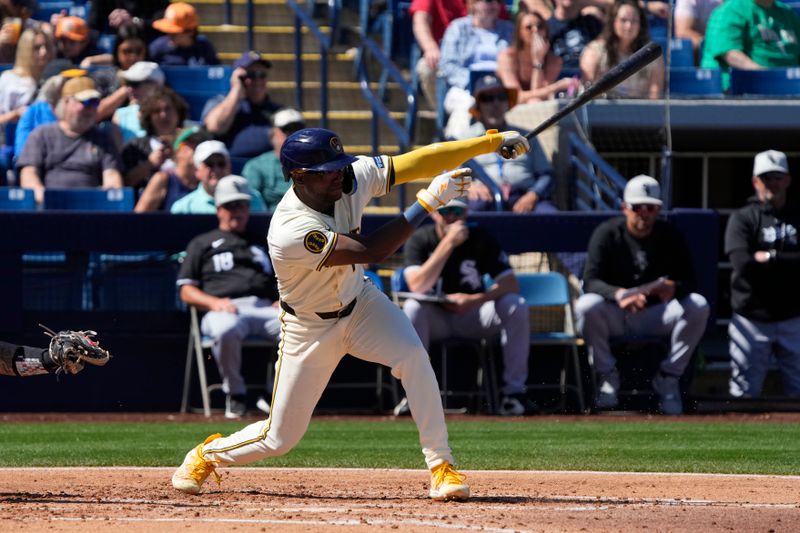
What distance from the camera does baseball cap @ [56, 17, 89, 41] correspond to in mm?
12445

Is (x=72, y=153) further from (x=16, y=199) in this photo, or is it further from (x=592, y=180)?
(x=592, y=180)

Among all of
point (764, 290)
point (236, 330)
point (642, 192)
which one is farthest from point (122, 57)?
point (764, 290)

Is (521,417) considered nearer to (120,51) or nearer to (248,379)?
(248,379)

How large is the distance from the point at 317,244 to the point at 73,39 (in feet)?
25.4

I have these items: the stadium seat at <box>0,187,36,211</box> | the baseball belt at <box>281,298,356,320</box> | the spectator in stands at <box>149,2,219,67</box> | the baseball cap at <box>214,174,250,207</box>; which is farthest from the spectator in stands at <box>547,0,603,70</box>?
the baseball belt at <box>281,298,356,320</box>

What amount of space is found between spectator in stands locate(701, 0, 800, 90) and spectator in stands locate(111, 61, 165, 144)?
5007 millimetres

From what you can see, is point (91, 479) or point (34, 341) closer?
point (91, 479)

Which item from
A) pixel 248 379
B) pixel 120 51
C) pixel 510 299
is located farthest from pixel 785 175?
pixel 120 51

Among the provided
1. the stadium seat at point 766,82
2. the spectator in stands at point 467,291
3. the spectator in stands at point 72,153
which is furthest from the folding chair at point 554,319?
the spectator in stands at point 72,153

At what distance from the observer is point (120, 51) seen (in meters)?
12.2

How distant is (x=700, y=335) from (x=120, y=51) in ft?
18.7

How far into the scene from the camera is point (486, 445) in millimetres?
8328

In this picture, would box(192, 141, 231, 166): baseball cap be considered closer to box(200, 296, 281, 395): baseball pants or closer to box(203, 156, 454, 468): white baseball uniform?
box(200, 296, 281, 395): baseball pants

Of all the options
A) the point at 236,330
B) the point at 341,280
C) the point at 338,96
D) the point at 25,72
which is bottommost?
the point at 236,330
